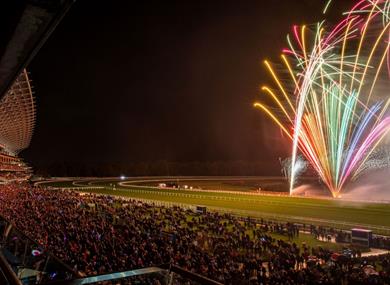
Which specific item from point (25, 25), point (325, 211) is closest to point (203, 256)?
point (25, 25)

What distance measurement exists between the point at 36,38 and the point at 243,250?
1995cm

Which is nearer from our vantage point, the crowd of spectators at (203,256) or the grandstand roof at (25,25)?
the grandstand roof at (25,25)

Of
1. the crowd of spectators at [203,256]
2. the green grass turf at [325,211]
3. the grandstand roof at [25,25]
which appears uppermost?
the grandstand roof at [25,25]

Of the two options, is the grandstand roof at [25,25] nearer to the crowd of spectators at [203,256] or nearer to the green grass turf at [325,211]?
the crowd of spectators at [203,256]

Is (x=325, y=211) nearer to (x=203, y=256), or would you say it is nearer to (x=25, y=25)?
(x=203, y=256)

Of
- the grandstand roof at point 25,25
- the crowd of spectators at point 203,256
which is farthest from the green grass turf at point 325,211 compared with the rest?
the grandstand roof at point 25,25

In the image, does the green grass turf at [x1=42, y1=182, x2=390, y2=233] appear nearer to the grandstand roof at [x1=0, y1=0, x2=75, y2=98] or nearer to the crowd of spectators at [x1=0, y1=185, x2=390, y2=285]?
the crowd of spectators at [x1=0, y1=185, x2=390, y2=285]

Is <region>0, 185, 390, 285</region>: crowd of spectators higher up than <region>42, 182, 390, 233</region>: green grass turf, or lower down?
higher up

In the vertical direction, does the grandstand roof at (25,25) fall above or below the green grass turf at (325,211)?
above

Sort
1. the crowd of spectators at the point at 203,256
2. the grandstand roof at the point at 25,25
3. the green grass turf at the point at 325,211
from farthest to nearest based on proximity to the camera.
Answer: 1. the green grass turf at the point at 325,211
2. the crowd of spectators at the point at 203,256
3. the grandstand roof at the point at 25,25

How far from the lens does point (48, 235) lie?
1894 cm

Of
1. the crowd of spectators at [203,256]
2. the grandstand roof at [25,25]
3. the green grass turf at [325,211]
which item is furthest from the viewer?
the green grass turf at [325,211]

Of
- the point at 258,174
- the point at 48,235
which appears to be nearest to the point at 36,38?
the point at 48,235

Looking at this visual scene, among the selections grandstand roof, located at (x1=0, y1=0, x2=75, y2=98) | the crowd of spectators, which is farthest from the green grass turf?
grandstand roof, located at (x1=0, y1=0, x2=75, y2=98)
